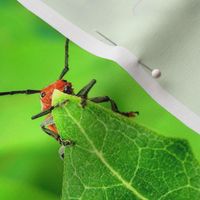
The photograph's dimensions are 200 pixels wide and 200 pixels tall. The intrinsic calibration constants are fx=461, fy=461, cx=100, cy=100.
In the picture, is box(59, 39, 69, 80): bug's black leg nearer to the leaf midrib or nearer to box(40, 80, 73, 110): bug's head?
box(40, 80, 73, 110): bug's head

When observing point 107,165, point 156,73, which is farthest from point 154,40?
point 107,165

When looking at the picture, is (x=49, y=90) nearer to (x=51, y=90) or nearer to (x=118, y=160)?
(x=51, y=90)

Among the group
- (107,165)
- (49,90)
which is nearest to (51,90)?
(49,90)

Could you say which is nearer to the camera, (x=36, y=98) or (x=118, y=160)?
(x=118, y=160)

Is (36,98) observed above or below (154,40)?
below

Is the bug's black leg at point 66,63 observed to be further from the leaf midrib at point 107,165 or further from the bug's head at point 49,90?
the leaf midrib at point 107,165
